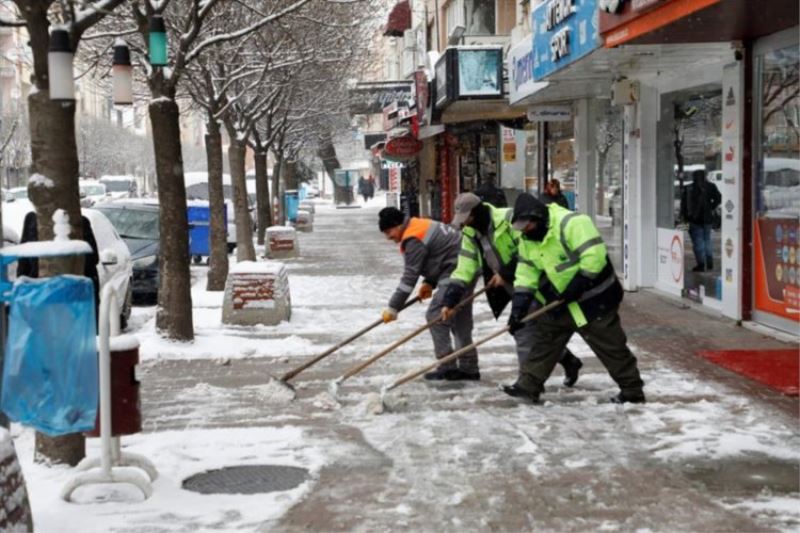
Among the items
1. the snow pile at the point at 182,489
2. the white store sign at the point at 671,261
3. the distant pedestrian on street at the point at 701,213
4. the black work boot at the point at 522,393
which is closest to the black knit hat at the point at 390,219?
the black work boot at the point at 522,393

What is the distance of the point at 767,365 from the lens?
957cm

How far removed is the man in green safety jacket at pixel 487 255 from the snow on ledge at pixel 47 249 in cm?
341

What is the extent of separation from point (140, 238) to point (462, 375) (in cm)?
930

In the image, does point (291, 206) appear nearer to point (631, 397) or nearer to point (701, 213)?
point (701, 213)

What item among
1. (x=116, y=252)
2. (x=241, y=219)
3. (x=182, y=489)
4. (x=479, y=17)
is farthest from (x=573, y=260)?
(x=479, y=17)

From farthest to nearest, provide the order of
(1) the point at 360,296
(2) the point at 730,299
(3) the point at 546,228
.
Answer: (1) the point at 360,296 < (2) the point at 730,299 < (3) the point at 546,228

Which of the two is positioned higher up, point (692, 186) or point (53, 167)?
point (53, 167)

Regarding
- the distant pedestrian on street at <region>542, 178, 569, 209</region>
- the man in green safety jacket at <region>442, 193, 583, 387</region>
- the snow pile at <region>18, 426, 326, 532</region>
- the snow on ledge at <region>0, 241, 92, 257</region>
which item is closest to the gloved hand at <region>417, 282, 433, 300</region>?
the man in green safety jacket at <region>442, 193, 583, 387</region>

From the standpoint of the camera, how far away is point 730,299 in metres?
12.2

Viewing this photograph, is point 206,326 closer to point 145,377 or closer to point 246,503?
point 145,377

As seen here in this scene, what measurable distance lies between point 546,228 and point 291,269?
13.9 meters

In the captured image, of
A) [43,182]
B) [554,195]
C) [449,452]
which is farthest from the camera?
[554,195]

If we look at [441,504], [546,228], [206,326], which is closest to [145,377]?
[206,326]

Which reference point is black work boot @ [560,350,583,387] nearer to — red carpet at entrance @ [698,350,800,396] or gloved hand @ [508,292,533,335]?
gloved hand @ [508,292,533,335]
